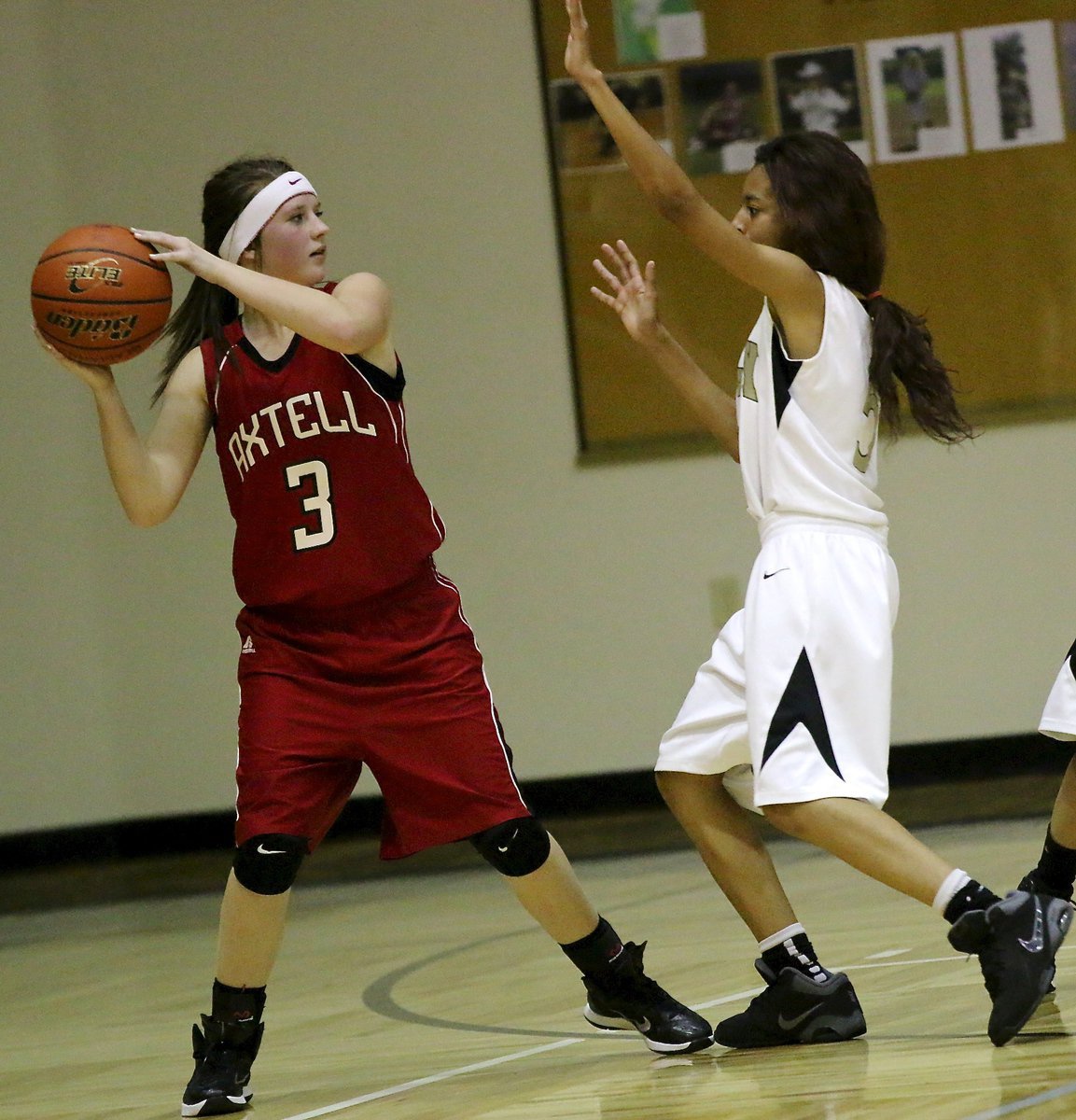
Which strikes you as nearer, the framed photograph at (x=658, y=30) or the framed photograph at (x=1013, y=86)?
the framed photograph at (x=1013, y=86)

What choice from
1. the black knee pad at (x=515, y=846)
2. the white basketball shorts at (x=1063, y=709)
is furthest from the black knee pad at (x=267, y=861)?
the white basketball shorts at (x=1063, y=709)

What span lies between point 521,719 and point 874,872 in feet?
14.9

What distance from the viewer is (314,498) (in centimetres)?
326

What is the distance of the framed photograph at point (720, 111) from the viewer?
23.5 ft

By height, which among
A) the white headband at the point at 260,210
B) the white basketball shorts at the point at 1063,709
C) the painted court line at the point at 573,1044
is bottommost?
the painted court line at the point at 573,1044

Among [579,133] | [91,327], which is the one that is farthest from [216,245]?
[579,133]

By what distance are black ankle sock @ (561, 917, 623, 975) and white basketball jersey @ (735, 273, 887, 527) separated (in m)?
0.84

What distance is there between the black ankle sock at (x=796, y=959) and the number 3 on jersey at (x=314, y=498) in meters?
1.11

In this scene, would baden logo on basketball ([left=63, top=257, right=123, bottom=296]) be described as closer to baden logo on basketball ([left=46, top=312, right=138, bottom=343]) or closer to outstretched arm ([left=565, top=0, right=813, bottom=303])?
baden logo on basketball ([left=46, top=312, right=138, bottom=343])

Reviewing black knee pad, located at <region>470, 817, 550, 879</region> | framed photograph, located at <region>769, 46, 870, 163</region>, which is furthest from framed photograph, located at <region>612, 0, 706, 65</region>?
black knee pad, located at <region>470, 817, 550, 879</region>

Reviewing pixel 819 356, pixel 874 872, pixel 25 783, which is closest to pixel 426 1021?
pixel 874 872

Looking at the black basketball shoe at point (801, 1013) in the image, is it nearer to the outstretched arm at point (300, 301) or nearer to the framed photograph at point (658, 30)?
the outstretched arm at point (300, 301)

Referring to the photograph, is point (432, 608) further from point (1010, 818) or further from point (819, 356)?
point (1010, 818)

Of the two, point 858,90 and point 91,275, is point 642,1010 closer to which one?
point 91,275
